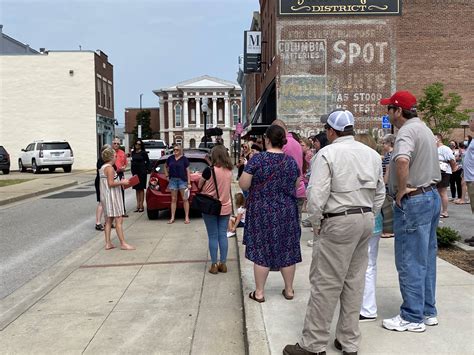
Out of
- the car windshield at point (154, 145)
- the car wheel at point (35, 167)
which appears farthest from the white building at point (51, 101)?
the car windshield at point (154, 145)

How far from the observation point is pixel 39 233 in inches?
420

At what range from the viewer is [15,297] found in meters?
6.24

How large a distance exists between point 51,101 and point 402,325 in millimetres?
39459

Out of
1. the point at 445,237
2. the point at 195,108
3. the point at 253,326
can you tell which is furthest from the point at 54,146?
the point at 195,108

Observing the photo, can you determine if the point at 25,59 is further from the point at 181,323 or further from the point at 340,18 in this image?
the point at 181,323

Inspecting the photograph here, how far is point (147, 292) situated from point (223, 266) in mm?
1226

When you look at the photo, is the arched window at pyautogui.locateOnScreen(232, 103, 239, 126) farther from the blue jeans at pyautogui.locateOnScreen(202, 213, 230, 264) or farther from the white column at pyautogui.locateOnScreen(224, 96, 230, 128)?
the blue jeans at pyautogui.locateOnScreen(202, 213, 230, 264)

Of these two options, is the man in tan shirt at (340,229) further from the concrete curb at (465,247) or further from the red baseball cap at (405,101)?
the concrete curb at (465,247)

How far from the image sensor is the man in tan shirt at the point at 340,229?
373 cm

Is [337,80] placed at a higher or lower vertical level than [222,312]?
higher

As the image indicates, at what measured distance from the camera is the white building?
130ft

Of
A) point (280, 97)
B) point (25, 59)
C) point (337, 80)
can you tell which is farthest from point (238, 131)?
point (25, 59)

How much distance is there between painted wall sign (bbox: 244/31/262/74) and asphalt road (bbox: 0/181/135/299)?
22.8 m

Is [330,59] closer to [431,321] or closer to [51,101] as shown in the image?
[51,101]
